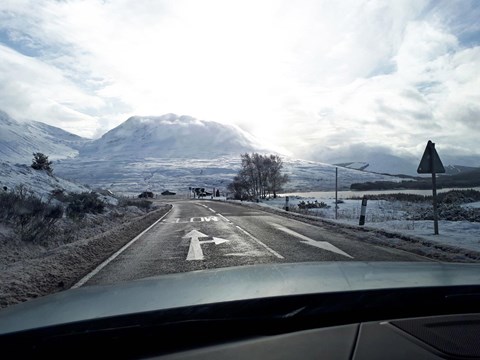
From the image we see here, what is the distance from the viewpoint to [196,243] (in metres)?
11.7

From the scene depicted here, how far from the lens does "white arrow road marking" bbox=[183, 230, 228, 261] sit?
9.35 meters

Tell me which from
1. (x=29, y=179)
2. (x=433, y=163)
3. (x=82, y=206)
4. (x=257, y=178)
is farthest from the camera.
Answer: (x=257, y=178)

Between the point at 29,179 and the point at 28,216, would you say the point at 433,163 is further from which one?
the point at 29,179

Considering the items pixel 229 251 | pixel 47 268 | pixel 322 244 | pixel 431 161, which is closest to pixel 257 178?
pixel 431 161

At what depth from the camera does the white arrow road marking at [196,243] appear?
9.35 m

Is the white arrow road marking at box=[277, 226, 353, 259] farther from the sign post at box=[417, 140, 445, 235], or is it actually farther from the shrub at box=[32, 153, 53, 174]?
the shrub at box=[32, 153, 53, 174]

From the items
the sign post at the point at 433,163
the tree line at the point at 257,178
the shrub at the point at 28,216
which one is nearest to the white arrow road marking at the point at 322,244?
the sign post at the point at 433,163

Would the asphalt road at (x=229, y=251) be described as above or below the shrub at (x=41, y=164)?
below

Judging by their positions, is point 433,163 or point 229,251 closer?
point 229,251

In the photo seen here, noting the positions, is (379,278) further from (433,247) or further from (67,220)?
(67,220)

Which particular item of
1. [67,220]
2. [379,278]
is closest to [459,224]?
[379,278]

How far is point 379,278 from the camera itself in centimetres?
323

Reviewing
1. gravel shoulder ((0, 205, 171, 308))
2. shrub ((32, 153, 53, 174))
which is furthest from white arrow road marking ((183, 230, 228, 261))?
shrub ((32, 153, 53, 174))

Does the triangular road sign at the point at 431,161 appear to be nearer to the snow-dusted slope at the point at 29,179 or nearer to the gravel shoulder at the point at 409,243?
the gravel shoulder at the point at 409,243
